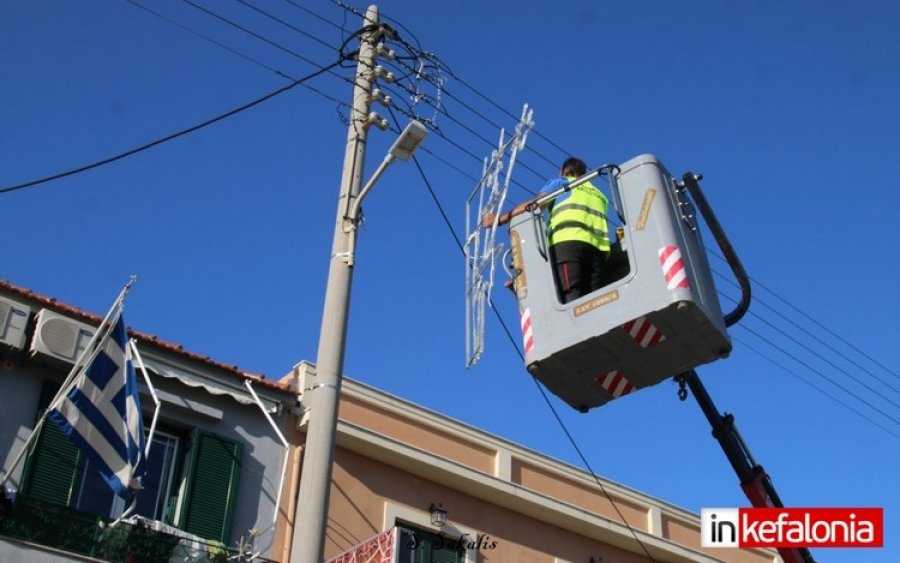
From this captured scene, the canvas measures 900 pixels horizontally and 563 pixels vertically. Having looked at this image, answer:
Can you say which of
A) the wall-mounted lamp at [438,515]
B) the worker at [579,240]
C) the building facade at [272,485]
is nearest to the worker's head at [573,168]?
the worker at [579,240]

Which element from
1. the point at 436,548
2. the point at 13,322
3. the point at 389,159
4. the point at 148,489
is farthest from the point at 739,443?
the point at 13,322

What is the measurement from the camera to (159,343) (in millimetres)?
15336

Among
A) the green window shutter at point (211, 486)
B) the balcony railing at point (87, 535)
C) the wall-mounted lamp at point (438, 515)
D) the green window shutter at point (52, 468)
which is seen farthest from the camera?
the wall-mounted lamp at point (438, 515)

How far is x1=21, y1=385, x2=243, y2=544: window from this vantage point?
13930mm

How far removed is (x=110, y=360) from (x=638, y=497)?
9702 millimetres

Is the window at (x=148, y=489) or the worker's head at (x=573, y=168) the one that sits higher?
the worker's head at (x=573, y=168)

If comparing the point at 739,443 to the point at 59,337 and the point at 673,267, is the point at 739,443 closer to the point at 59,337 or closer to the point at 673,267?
the point at 673,267

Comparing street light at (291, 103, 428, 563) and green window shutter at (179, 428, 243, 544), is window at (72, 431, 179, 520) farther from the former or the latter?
street light at (291, 103, 428, 563)

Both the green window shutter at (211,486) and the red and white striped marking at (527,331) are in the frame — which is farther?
the green window shutter at (211,486)

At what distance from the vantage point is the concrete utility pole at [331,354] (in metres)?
8.73

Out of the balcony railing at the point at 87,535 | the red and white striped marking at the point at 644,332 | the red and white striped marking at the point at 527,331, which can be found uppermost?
the red and white striped marking at the point at 527,331

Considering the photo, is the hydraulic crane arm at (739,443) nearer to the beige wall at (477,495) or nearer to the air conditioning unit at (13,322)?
the beige wall at (477,495)

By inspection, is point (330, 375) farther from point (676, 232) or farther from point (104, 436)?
point (104, 436)

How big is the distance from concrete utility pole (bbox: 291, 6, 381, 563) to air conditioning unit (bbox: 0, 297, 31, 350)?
17.3 ft
